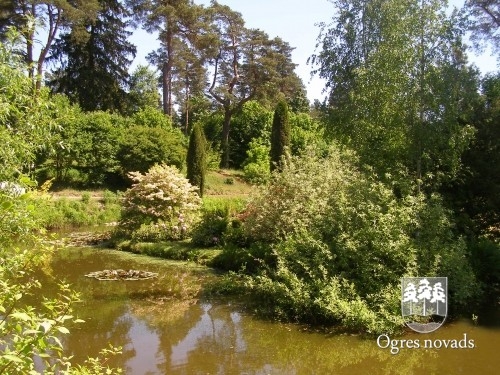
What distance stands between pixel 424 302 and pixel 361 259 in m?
1.33

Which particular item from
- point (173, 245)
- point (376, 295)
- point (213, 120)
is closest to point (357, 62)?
point (376, 295)

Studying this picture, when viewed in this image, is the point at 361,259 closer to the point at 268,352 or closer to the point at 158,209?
the point at 268,352

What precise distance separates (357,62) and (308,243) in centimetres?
566

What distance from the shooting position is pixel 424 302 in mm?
8391

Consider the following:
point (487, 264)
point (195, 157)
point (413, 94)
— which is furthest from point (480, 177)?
point (195, 157)

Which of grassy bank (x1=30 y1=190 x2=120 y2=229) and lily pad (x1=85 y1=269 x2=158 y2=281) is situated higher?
grassy bank (x1=30 y1=190 x2=120 y2=229)

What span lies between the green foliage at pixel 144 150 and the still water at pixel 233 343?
15.8 m

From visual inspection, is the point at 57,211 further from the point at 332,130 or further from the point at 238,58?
the point at 238,58

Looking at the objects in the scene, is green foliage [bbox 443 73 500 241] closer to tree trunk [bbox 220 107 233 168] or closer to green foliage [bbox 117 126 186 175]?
green foliage [bbox 117 126 186 175]

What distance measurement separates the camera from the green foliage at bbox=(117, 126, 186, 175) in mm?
25516

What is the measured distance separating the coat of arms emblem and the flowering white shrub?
8772 millimetres

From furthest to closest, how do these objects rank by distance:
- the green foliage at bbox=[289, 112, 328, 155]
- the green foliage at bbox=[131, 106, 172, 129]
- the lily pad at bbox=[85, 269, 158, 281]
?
1. the green foliage at bbox=[289, 112, 328, 155]
2. the green foliage at bbox=[131, 106, 172, 129]
3. the lily pad at bbox=[85, 269, 158, 281]

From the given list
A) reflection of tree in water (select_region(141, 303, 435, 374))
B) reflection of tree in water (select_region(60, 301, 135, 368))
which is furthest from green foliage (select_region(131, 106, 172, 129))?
reflection of tree in water (select_region(141, 303, 435, 374))

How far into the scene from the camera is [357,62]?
1219cm
